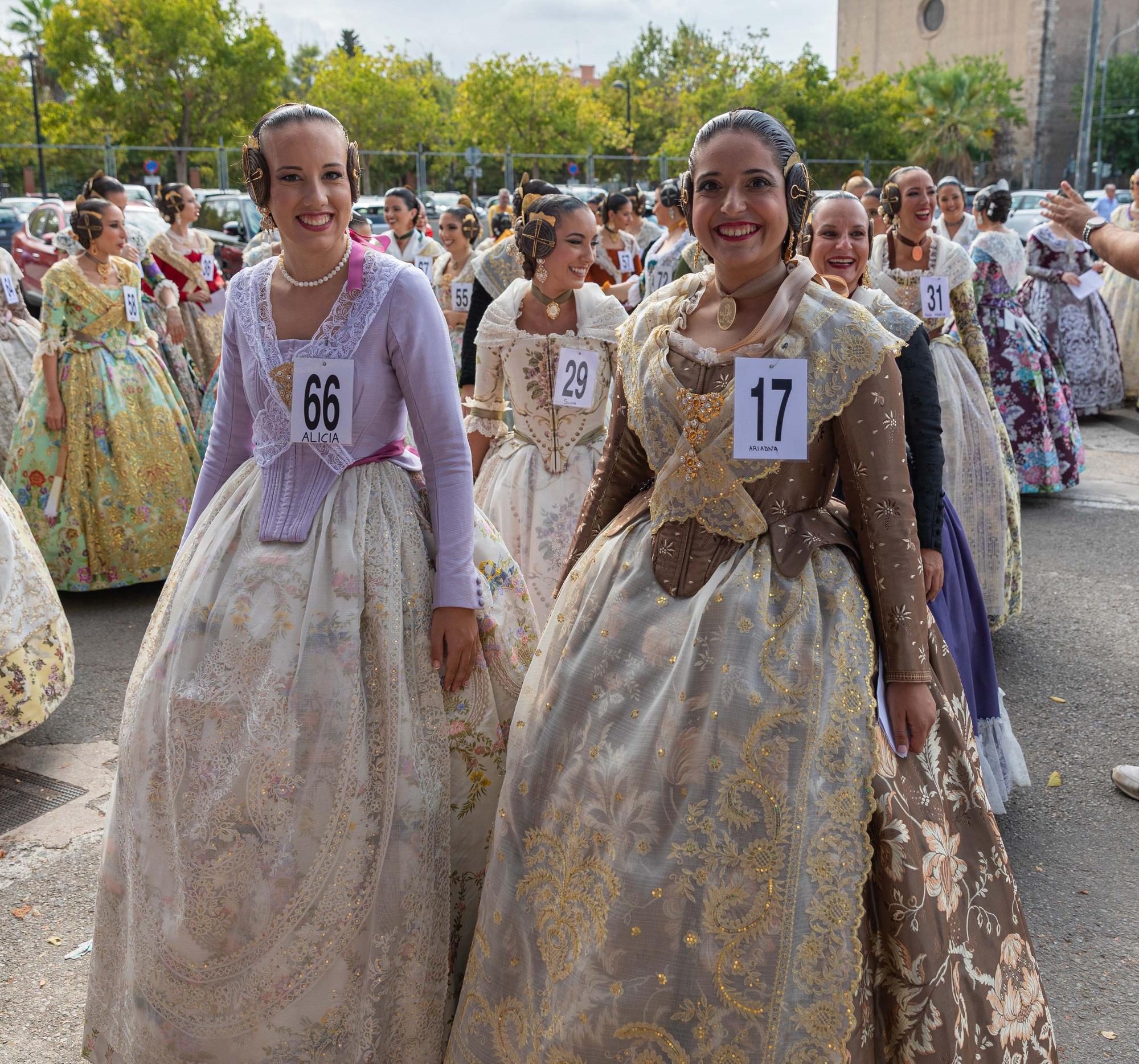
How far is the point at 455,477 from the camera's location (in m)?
2.44

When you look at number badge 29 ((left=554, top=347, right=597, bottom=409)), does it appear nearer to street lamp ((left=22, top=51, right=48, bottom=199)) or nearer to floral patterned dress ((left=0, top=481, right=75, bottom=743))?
floral patterned dress ((left=0, top=481, right=75, bottom=743))

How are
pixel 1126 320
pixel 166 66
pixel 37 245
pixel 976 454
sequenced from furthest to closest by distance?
1. pixel 166 66
2. pixel 37 245
3. pixel 1126 320
4. pixel 976 454

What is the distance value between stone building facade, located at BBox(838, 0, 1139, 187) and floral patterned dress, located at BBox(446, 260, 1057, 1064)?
147ft

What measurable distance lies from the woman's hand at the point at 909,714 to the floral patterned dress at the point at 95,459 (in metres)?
4.87

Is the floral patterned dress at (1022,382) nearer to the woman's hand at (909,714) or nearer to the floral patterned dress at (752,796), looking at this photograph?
the floral patterned dress at (752,796)

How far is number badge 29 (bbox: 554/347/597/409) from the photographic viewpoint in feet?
13.5

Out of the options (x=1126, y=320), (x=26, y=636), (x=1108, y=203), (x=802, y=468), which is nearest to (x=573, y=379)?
(x=802, y=468)

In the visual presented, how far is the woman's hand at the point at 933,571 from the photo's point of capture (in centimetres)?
270

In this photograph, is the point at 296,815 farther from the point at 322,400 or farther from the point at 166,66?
the point at 166,66

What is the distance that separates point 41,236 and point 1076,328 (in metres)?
14.5

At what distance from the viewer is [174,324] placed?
7.60 meters

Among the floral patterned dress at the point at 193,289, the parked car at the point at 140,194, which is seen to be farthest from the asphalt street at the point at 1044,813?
the parked car at the point at 140,194

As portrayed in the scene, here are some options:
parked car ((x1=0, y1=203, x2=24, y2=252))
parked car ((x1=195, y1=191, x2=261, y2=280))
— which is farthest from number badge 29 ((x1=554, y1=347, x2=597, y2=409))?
parked car ((x1=0, y1=203, x2=24, y2=252))

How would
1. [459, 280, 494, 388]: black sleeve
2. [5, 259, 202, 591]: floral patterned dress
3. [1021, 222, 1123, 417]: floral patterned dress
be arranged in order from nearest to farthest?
[459, 280, 494, 388]: black sleeve
[5, 259, 202, 591]: floral patterned dress
[1021, 222, 1123, 417]: floral patterned dress
